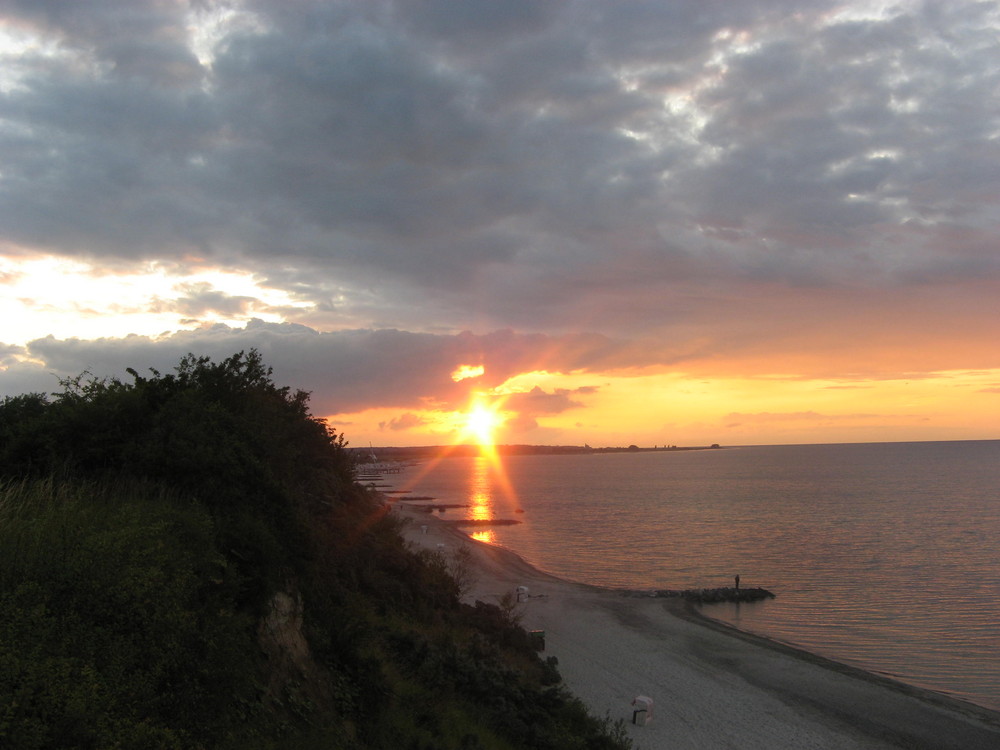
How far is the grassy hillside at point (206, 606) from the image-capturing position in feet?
21.2

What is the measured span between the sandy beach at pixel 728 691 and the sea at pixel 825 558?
2724mm

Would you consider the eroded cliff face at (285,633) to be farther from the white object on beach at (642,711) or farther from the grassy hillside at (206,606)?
the white object on beach at (642,711)

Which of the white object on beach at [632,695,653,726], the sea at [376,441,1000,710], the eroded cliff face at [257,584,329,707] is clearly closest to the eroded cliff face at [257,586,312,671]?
the eroded cliff face at [257,584,329,707]

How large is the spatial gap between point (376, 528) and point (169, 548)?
48.0 ft

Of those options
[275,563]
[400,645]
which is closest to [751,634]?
[400,645]

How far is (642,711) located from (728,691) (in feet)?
18.1

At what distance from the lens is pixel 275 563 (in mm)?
11156

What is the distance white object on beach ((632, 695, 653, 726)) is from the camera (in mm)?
21625

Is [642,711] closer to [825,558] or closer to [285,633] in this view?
[285,633]

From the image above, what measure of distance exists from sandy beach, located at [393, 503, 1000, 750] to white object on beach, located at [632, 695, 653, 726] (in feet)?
0.57

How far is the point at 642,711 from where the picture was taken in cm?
2170

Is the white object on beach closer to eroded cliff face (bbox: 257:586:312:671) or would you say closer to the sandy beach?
the sandy beach

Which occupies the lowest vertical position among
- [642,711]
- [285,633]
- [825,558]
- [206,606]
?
[825,558]

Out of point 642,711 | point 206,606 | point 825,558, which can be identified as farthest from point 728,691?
point 825,558
